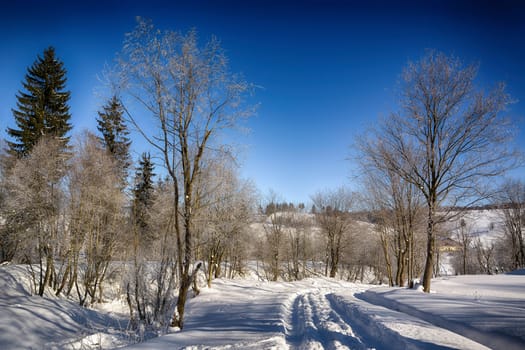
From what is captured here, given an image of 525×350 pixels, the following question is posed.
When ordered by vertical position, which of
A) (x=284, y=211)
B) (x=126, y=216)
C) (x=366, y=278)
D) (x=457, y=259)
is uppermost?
(x=284, y=211)

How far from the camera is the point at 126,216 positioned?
19203mm

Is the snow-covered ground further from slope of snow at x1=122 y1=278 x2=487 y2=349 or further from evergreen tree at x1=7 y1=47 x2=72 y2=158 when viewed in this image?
evergreen tree at x1=7 y1=47 x2=72 y2=158

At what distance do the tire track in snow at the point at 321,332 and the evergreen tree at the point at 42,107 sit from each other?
24242mm

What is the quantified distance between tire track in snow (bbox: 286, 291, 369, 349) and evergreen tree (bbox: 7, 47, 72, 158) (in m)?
24.2

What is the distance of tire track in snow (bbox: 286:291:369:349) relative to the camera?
588 cm

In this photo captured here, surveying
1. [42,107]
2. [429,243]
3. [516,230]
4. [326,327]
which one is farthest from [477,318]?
[516,230]

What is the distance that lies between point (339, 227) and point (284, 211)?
8.09m

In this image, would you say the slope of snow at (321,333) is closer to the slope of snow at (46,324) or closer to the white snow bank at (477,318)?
the white snow bank at (477,318)

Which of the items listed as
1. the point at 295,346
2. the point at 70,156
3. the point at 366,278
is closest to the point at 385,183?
the point at 295,346

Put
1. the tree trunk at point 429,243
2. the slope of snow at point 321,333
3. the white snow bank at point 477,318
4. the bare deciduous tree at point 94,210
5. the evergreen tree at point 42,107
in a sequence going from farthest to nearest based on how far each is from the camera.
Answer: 1. the evergreen tree at point 42,107
2. the bare deciduous tree at point 94,210
3. the tree trunk at point 429,243
4. the slope of snow at point 321,333
5. the white snow bank at point 477,318

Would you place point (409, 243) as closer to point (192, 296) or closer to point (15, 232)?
point (192, 296)

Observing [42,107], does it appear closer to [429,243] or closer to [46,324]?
[46,324]

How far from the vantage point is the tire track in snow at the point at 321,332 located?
5875 mm

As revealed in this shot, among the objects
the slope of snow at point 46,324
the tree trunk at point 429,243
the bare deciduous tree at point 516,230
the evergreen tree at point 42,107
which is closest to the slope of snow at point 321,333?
the slope of snow at point 46,324
